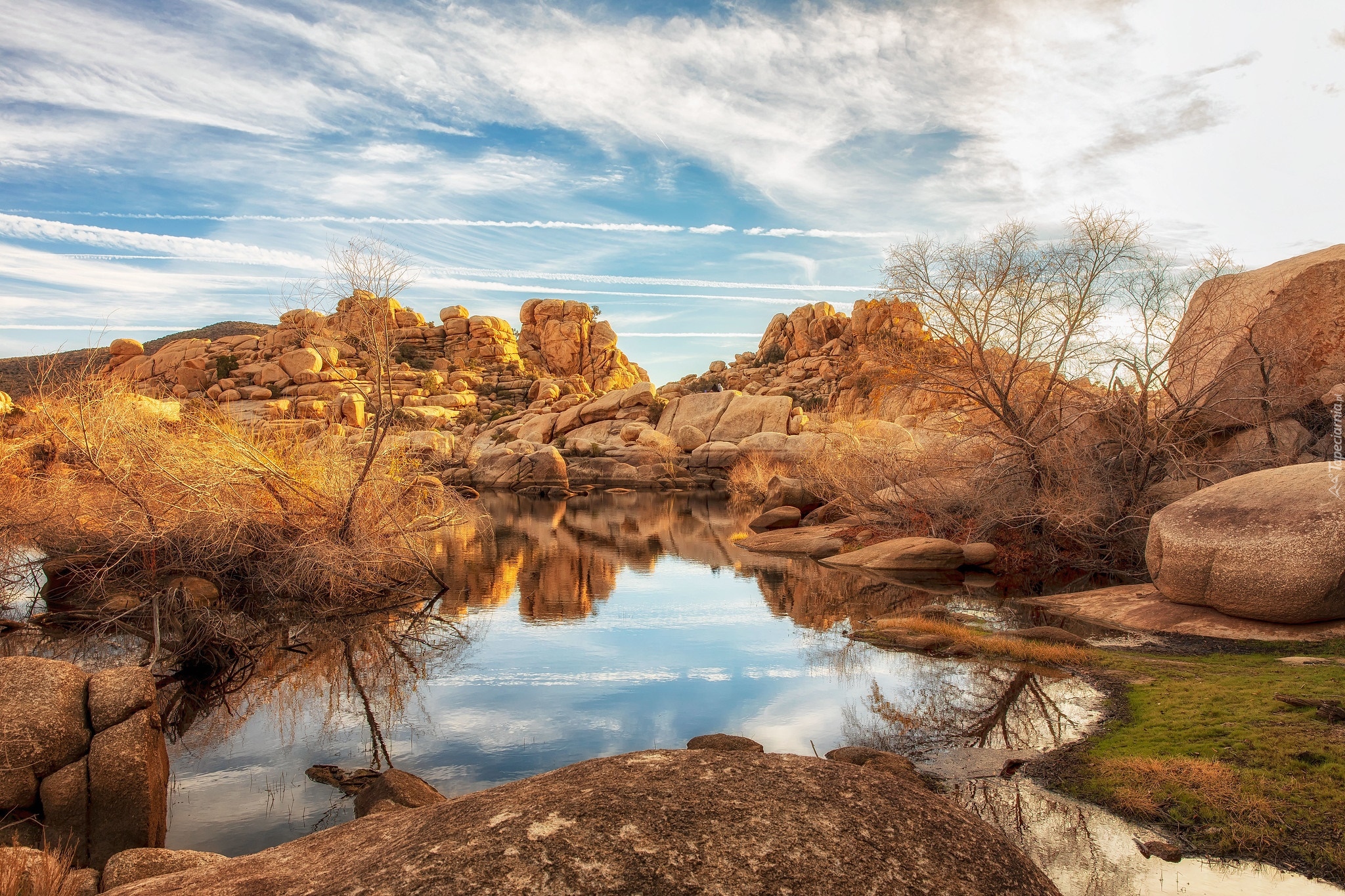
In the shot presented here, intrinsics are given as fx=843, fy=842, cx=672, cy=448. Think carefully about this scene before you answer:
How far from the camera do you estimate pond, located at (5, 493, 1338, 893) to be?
23.9 feet

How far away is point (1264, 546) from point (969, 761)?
634cm

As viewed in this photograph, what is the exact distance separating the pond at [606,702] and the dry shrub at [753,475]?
19.4 meters

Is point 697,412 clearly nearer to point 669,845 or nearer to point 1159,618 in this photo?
point 1159,618

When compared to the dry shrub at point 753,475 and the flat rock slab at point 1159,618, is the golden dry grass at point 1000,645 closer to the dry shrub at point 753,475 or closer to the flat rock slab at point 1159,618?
the flat rock slab at point 1159,618

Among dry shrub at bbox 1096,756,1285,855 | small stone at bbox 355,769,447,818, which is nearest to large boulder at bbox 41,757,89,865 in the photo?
small stone at bbox 355,769,447,818

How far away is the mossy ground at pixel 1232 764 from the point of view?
6.04 meters

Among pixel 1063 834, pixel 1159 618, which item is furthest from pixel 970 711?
pixel 1159 618

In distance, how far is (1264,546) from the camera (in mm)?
11531

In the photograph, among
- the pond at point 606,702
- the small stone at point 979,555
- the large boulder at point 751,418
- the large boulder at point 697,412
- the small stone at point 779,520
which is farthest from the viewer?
the large boulder at point 697,412

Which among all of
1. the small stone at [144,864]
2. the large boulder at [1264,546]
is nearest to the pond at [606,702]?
the small stone at [144,864]

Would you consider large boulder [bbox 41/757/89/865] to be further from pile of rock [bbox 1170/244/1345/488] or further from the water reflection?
pile of rock [bbox 1170/244/1345/488]

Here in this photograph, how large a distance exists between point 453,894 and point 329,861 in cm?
94

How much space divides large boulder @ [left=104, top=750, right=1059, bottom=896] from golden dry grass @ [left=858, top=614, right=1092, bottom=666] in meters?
8.65

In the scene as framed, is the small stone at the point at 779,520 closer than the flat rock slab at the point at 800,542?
No
